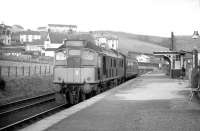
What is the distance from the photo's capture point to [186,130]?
7.94 metres

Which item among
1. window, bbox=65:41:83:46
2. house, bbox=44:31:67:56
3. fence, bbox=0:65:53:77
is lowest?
fence, bbox=0:65:53:77

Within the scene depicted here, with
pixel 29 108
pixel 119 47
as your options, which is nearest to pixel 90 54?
pixel 29 108

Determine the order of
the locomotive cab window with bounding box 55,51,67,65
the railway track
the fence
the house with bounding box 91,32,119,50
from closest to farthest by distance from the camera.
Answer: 1. the railway track
2. the locomotive cab window with bounding box 55,51,67,65
3. the fence
4. the house with bounding box 91,32,119,50

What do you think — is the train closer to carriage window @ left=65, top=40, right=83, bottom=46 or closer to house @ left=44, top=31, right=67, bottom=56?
carriage window @ left=65, top=40, right=83, bottom=46

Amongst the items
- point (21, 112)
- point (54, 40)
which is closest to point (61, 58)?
point (21, 112)

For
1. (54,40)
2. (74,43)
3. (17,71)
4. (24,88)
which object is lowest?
(24,88)

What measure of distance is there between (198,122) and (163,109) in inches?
105

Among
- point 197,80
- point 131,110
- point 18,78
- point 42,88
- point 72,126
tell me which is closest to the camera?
point 72,126

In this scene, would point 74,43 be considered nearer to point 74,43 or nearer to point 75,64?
point 74,43

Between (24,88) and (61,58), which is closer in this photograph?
(61,58)

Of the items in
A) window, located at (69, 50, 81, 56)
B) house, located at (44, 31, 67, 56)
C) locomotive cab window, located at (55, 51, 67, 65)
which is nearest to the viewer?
window, located at (69, 50, 81, 56)

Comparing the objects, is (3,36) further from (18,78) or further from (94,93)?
(94,93)

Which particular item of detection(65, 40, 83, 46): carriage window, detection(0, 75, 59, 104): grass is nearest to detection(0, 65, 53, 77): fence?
detection(0, 75, 59, 104): grass

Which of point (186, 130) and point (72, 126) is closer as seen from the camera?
point (186, 130)
